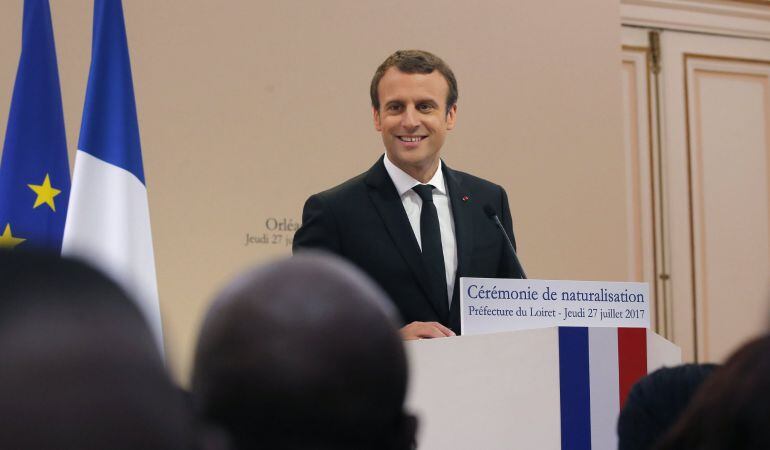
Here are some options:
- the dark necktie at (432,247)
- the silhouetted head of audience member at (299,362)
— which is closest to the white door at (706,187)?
the dark necktie at (432,247)

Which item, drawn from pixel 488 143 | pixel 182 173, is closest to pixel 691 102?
pixel 488 143

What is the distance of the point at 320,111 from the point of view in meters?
5.66

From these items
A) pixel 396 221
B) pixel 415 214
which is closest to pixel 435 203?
pixel 415 214

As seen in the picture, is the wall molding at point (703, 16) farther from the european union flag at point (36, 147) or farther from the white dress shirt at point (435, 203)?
the european union flag at point (36, 147)

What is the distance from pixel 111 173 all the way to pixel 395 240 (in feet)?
3.67

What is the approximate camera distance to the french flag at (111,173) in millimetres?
3865

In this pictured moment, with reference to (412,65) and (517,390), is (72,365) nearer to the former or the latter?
(517,390)

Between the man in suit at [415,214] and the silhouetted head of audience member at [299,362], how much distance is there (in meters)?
2.68

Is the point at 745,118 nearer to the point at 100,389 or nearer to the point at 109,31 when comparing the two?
the point at 109,31

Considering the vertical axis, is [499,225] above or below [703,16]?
below

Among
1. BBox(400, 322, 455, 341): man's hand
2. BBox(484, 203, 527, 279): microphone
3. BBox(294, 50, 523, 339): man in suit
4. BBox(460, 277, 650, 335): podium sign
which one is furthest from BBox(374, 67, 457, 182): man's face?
BBox(460, 277, 650, 335): podium sign

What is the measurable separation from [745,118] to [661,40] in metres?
0.87

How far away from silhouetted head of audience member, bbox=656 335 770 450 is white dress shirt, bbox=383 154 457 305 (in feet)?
9.17

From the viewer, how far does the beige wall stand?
17.2 ft
